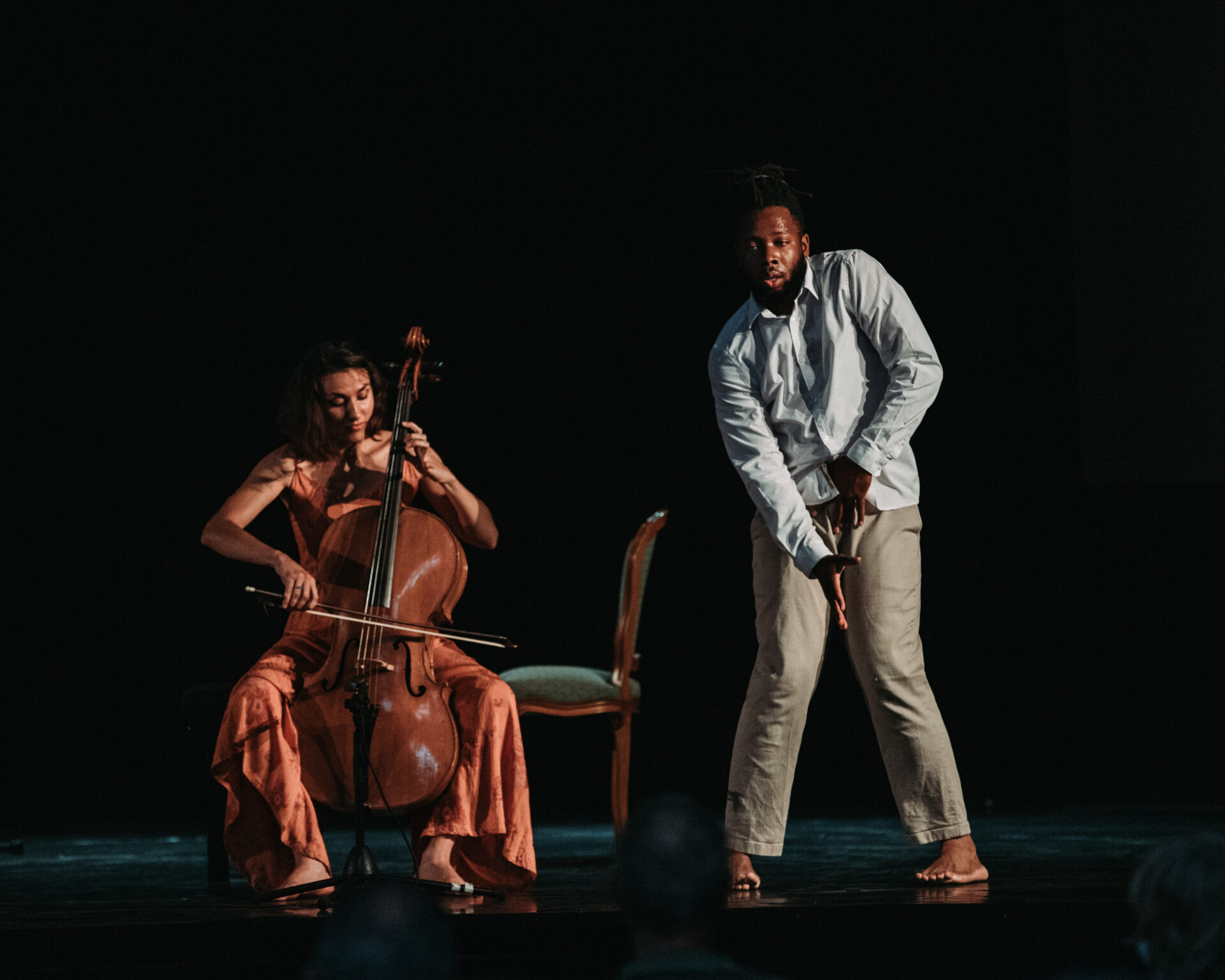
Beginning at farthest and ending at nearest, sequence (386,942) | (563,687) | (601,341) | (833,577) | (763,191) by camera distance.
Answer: (601,341), (563,687), (763,191), (833,577), (386,942)

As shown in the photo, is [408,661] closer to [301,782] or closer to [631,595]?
[301,782]

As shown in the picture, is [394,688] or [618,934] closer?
[618,934]

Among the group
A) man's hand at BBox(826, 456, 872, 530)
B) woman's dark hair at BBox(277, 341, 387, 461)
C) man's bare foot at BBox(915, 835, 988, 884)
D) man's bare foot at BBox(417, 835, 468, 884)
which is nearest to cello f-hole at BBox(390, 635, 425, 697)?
man's bare foot at BBox(417, 835, 468, 884)

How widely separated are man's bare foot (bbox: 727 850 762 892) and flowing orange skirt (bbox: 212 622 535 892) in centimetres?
38

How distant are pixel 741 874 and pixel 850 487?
0.71m

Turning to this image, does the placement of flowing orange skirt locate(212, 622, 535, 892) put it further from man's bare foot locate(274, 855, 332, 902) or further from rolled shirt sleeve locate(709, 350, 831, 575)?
rolled shirt sleeve locate(709, 350, 831, 575)

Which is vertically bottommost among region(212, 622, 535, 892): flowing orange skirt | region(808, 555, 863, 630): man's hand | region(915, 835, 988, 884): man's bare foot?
region(915, 835, 988, 884): man's bare foot

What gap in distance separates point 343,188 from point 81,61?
823 millimetres

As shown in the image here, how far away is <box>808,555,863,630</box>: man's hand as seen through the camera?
2.57 meters

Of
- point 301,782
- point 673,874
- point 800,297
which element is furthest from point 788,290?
point 673,874

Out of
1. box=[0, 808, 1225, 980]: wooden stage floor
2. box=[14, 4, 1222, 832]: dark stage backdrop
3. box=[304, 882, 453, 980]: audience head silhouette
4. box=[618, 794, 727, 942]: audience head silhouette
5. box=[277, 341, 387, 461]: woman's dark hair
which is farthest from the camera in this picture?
box=[14, 4, 1222, 832]: dark stage backdrop

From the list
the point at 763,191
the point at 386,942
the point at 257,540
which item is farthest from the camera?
the point at 257,540

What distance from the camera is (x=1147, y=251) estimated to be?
428 centimetres

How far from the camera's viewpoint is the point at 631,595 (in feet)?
11.2
